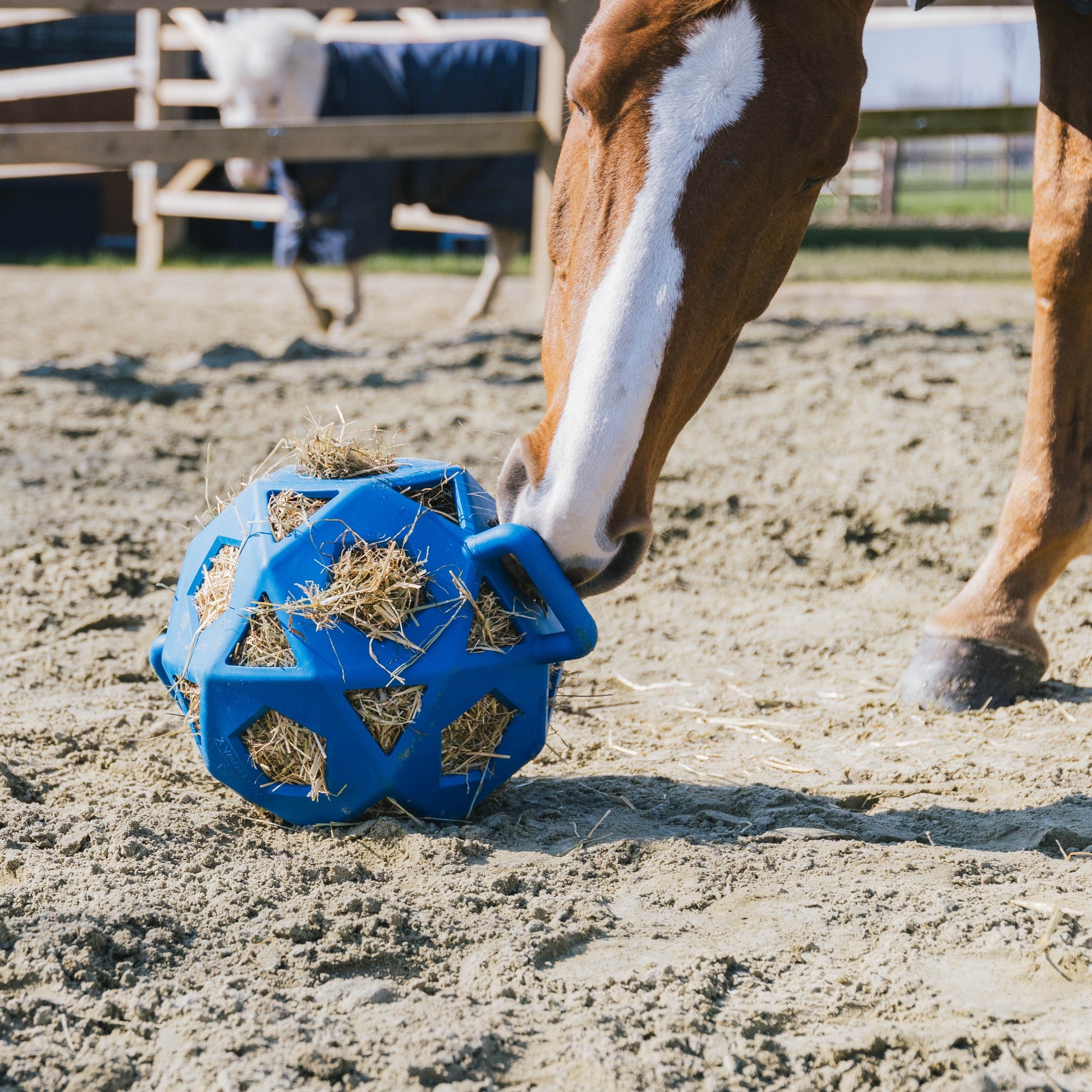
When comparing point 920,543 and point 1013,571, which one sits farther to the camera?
point 920,543

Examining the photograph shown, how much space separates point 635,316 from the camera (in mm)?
1604

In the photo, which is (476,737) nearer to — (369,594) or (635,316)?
(369,594)

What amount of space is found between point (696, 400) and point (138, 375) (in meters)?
3.70

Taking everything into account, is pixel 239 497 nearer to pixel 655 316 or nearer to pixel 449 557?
pixel 449 557

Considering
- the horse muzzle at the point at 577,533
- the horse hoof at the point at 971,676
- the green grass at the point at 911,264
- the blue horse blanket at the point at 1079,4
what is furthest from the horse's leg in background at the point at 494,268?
the horse muzzle at the point at 577,533

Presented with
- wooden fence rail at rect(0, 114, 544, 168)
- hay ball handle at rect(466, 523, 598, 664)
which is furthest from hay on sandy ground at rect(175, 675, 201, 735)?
wooden fence rail at rect(0, 114, 544, 168)

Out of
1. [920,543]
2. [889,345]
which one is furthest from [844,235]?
[920,543]

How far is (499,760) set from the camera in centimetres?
180

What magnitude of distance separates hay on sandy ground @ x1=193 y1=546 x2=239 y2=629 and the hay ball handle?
364 mm

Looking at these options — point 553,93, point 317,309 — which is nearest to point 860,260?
point 553,93

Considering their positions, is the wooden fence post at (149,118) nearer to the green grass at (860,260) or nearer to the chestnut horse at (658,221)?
the green grass at (860,260)

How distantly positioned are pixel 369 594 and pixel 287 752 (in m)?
0.24

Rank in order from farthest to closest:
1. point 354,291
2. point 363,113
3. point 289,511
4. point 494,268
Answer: point 363,113 → point 494,268 → point 354,291 → point 289,511

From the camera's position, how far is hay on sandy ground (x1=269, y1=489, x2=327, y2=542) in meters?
1.74
